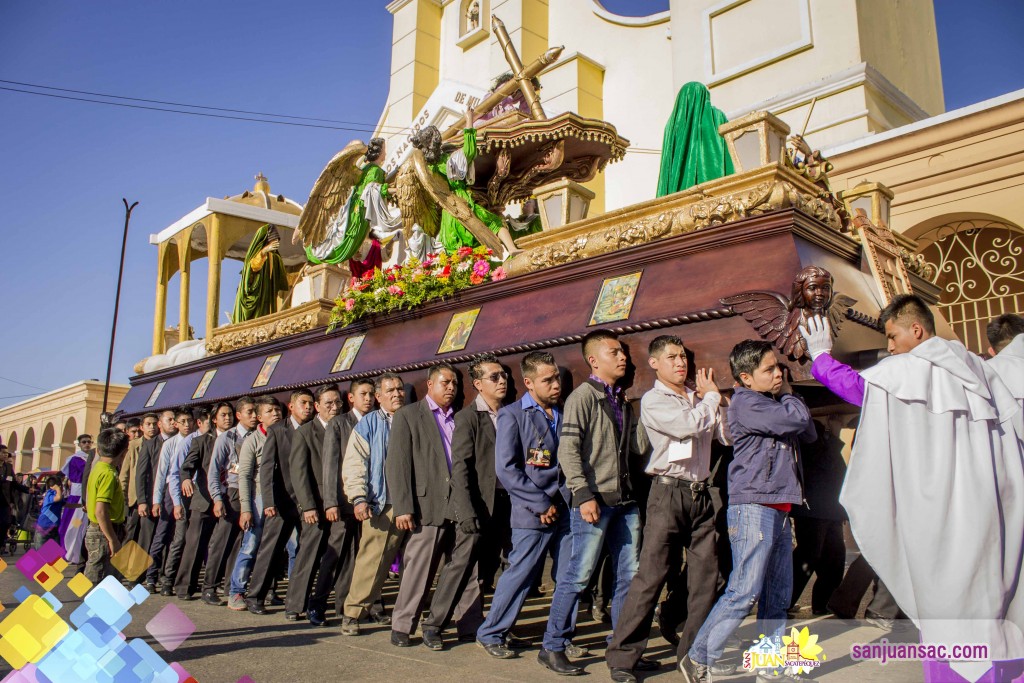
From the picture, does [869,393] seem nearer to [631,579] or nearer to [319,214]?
[631,579]

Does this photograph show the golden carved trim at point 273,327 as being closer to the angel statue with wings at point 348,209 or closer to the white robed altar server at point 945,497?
the angel statue with wings at point 348,209

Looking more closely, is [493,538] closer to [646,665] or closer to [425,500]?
[425,500]

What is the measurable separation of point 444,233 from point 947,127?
513cm

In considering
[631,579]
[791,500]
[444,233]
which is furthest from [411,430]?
[444,233]

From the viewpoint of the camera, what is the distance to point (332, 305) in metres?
7.68

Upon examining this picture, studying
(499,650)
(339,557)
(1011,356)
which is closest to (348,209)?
(339,557)

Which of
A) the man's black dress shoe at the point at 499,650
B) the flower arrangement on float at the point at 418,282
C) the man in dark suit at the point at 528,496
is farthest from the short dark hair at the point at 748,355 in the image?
the flower arrangement on float at the point at 418,282

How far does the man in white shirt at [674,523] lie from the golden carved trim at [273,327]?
460cm

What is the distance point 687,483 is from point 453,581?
60.9 inches

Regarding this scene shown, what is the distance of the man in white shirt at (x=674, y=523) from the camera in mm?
3318

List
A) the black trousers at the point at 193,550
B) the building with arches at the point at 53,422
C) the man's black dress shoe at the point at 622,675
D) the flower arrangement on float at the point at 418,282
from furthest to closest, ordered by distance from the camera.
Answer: the building with arches at the point at 53,422 → the black trousers at the point at 193,550 → the flower arrangement on float at the point at 418,282 → the man's black dress shoe at the point at 622,675

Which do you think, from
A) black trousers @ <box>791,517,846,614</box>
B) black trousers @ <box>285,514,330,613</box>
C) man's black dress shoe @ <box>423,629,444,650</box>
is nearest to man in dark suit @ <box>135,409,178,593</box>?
black trousers @ <box>285,514,330,613</box>

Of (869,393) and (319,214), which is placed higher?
(319,214)

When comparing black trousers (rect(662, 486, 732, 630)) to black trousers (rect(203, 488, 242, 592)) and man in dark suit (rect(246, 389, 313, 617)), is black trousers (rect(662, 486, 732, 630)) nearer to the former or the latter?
man in dark suit (rect(246, 389, 313, 617))
